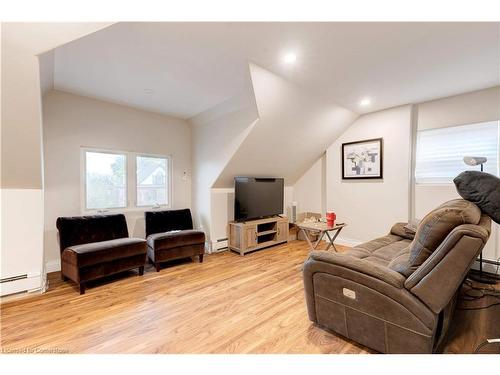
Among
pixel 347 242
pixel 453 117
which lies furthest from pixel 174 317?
pixel 453 117

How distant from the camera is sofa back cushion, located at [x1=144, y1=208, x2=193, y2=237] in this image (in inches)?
149

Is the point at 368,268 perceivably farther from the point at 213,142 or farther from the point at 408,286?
the point at 213,142

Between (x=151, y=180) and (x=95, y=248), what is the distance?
5.71 feet

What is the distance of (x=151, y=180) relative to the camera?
4.21 m

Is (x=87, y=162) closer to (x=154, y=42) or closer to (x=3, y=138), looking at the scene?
(x=3, y=138)

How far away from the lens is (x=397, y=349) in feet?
4.91

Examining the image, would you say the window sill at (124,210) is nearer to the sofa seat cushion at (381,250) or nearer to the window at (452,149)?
the sofa seat cushion at (381,250)

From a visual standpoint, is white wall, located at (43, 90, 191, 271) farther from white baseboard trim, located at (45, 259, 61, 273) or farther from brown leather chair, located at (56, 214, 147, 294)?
brown leather chair, located at (56, 214, 147, 294)

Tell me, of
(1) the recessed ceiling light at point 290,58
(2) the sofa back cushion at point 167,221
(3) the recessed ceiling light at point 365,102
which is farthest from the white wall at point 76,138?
(3) the recessed ceiling light at point 365,102

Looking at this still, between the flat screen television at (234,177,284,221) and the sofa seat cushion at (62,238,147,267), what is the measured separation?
5.72 feet

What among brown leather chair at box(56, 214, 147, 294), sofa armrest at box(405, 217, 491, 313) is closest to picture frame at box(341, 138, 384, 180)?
sofa armrest at box(405, 217, 491, 313)

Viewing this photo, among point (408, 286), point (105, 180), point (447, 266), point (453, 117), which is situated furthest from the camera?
point (105, 180)
